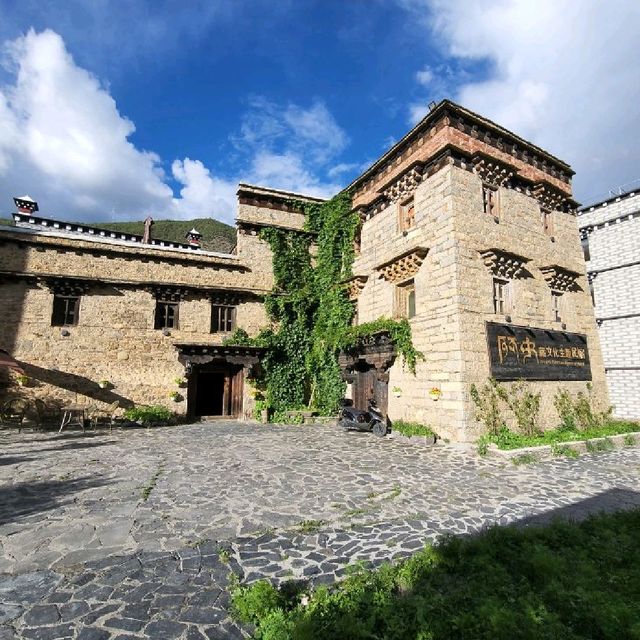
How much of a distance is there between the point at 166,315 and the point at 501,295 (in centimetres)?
1317

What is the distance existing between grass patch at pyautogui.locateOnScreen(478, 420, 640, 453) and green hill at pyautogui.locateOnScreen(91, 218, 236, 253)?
46.6 m

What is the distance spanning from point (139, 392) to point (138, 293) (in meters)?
4.09

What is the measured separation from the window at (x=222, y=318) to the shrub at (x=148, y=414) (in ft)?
12.8

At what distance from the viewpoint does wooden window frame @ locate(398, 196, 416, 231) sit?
13.5m

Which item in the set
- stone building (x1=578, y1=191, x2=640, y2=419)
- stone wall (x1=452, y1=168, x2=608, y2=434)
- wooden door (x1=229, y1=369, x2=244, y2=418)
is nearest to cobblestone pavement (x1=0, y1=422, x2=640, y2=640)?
stone wall (x1=452, y1=168, x2=608, y2=434)

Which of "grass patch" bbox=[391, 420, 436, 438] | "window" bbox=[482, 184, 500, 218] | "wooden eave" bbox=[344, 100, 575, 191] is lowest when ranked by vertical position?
"grass patch" bbox=[391, 420, 436, 438]

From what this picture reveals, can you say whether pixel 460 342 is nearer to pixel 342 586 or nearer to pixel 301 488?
pixel 301 488

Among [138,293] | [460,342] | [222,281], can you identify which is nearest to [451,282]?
[460,342]

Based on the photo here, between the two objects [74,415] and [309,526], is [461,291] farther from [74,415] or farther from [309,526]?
[74,415]

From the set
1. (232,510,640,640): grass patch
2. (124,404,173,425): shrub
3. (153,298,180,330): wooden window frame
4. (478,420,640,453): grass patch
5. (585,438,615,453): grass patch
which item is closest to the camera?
(232,510,640,640): grass patch

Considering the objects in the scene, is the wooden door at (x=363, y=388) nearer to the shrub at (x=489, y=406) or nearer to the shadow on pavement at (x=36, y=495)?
the shrub at (x=489, y=406)

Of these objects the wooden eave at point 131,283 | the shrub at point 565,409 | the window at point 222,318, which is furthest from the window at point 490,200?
the window at point 222,318

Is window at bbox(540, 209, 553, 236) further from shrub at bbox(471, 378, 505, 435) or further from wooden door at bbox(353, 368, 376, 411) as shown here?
wooden door at bbox(353, 368, 376, 411)

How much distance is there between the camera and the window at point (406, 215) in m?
13.5
